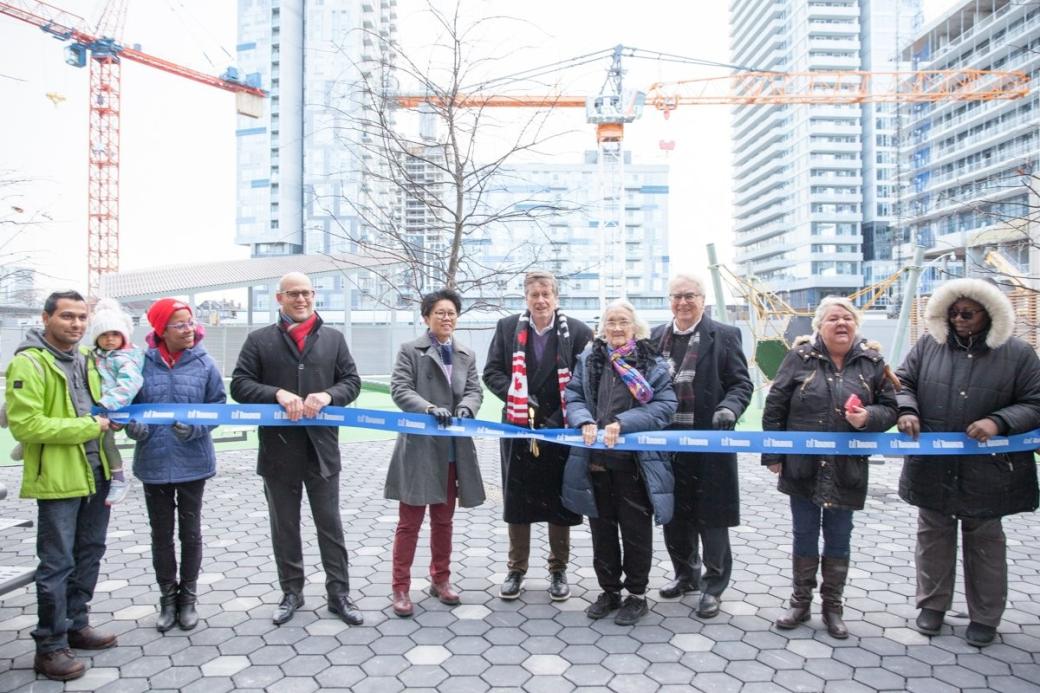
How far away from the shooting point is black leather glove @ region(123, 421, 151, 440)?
3625 mm

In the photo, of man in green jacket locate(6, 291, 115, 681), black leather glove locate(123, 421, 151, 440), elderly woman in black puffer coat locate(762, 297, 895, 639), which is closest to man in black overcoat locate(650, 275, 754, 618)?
elderly woman in black puffer coat locate(762, 297, 895, 639)

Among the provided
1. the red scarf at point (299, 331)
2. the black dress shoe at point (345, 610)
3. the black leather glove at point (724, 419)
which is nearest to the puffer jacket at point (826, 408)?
the black leather glove at point (724, 419)

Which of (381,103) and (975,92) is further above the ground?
(975,92)

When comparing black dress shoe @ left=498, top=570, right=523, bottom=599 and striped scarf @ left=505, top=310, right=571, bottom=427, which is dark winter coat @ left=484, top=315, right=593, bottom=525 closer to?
striped scarf @ left=505, top=310, right=571, bottom=427

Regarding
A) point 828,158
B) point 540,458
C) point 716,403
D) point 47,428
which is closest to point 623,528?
point 540,458

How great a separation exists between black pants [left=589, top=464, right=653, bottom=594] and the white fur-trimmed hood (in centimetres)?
190

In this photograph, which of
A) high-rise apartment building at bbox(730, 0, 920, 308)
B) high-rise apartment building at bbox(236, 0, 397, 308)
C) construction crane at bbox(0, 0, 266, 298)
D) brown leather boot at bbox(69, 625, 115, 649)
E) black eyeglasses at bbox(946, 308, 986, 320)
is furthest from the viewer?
high-rise apartment building at bbox(730, 0, 920, 308)

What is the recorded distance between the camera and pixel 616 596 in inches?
162

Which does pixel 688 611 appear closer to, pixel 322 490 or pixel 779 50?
pixel 322 490

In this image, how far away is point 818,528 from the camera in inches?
153

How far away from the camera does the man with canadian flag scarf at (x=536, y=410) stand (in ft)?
14.1

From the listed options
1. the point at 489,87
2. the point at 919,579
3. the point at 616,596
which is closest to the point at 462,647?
the point at 616,596

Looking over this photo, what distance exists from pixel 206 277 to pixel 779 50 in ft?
434

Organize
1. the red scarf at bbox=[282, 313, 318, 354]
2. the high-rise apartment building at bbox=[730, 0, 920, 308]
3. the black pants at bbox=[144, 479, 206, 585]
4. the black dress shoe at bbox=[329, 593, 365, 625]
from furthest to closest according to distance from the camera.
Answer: the high-rise apartment building at bbox=[730, 0, 920, 308] < the red scarf at bbox=[282, 313, 318, 354] < the black dress shoe at bbox=[329, 593, 365, 625] < the black pants at bbox=[144, 479, 206, 585]
